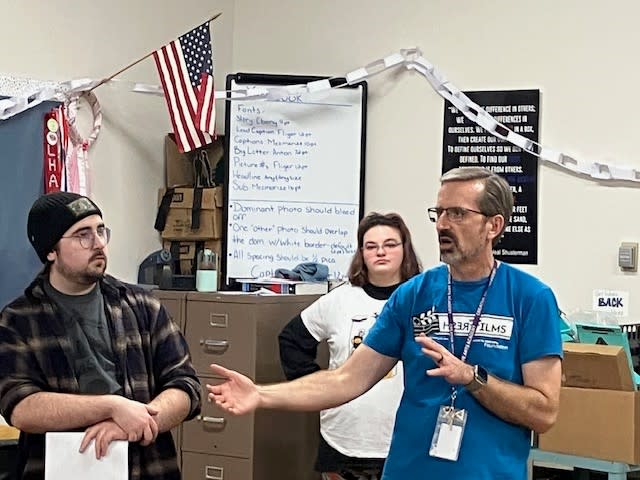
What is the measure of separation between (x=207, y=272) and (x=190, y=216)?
52 cm

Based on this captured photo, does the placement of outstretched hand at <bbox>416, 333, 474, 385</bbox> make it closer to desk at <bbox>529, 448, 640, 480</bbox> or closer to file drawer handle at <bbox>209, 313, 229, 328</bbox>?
desk at <bbox>529, 448, 640, 480</bbox>

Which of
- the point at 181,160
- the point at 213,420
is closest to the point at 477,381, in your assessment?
the point at 213,420

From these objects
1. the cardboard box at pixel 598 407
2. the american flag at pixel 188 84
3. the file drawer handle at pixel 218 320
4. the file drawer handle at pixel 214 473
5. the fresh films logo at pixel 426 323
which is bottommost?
the file drawer handle at pixel 214 473

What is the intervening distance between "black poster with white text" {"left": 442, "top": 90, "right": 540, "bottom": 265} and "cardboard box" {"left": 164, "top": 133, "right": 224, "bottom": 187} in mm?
1293

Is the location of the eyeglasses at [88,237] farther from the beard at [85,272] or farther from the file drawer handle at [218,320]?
the file drawer handle at [218,320]

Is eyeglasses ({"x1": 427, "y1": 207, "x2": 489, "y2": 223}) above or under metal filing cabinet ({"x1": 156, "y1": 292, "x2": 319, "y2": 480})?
above

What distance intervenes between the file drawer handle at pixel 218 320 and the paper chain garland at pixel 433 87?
1.27 metres

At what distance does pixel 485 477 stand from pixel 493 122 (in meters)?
3.06

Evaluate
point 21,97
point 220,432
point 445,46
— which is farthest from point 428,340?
point 445,46

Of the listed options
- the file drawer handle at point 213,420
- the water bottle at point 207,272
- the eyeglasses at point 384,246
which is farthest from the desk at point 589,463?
the water bottle at point 207,272

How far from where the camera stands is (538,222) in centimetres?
514

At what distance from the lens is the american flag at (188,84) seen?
502cm

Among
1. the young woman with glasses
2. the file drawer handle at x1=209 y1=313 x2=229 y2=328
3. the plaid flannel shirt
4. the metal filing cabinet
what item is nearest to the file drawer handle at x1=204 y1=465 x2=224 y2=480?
the metal filing cabinet

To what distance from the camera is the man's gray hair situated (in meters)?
2.55
